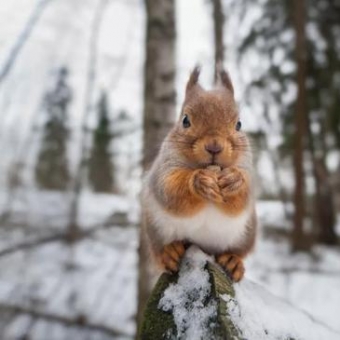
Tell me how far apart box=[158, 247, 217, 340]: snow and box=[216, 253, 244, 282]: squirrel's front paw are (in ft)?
0.42

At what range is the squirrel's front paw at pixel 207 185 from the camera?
1304mm

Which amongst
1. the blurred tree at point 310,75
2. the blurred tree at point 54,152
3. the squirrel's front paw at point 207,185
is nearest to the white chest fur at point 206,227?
the squirrel's front paw at point 207,185

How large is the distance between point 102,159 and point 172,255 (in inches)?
230

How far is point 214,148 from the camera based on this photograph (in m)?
1.33

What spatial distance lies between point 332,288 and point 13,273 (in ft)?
11.4

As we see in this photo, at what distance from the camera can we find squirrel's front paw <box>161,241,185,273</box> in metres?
1.40

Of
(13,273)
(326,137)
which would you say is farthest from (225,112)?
(326,137)

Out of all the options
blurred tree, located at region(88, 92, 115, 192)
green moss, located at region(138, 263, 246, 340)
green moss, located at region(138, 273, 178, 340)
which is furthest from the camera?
blurred tree, located at region(88, 92, 115, 192)

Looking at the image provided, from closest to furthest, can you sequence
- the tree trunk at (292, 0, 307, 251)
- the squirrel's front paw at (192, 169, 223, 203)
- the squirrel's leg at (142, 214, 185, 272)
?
the squirrel's front paw at (192, 169, 223, 203) → the squirrel's leg at (142, 214, 185, 272) → the tree trunk at (292, 0, 307, 251)

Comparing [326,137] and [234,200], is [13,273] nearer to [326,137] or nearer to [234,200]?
[234,200]

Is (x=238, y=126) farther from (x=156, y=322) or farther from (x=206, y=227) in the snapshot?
(x=156, y=322)

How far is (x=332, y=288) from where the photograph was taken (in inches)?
233

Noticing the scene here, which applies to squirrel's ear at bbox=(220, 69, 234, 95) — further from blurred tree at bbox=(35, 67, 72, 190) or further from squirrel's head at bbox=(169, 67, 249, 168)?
blurred tree at bbox=(35, 67, 72, 190)

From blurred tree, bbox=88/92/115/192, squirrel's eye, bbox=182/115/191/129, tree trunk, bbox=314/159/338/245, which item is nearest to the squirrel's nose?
squirrel's eye, bbox=182/115/191/129
